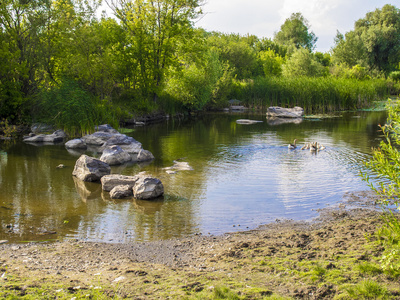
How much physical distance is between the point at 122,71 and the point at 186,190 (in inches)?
1007

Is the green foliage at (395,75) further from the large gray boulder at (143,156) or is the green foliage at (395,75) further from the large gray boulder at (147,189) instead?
the large gray boulder at (147,189)

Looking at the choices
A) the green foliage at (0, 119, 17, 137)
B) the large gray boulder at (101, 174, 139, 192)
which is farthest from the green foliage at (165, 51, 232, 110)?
the large gray boulder at (101, 174, 139, 192)

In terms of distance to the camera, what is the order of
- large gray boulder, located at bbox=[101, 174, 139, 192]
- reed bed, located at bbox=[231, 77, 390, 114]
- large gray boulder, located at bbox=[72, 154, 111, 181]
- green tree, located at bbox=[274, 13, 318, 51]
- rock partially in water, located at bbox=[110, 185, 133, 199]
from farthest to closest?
green tree, located at bbox=[274, 13, 318, 51] < reed bed, located at bbox=[231, 77, 390, 114] < large gray boulder, located at bbox=[72, 154, 111, 181] < large gray boulder, located at bbox=[101, 174, 139, 192] < rock partially in water, located at bbox=[110, 185, 133, 199]

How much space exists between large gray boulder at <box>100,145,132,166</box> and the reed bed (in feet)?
100

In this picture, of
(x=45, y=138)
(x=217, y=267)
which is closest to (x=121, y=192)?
(x=217, y=267)

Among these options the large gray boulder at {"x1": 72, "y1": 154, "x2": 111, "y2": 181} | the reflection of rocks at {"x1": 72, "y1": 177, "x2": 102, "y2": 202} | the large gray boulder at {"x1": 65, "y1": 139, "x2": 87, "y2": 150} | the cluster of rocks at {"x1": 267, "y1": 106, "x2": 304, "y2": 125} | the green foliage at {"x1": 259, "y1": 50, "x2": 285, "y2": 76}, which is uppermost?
the green foliage at {"x1": 259, "y1": 50, "x2": 285, "y2": 76}

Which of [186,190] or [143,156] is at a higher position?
[143,156]

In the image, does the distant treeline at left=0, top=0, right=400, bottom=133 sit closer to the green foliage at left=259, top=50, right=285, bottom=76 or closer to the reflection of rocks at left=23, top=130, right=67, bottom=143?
the reflection of rocks at left=23, top=130, right=67, bottom=143

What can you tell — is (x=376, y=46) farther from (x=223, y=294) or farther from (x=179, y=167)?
(x=223, y=294)

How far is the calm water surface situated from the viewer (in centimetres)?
922

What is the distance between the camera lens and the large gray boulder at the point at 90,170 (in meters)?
13.9

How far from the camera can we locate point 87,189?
506 inches

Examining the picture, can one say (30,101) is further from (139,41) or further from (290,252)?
(290,252)

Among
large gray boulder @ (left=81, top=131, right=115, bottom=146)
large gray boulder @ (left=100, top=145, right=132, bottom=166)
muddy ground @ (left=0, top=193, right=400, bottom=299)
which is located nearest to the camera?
muddy ground @ (left=0, top=193, right=400, bottom=299)
